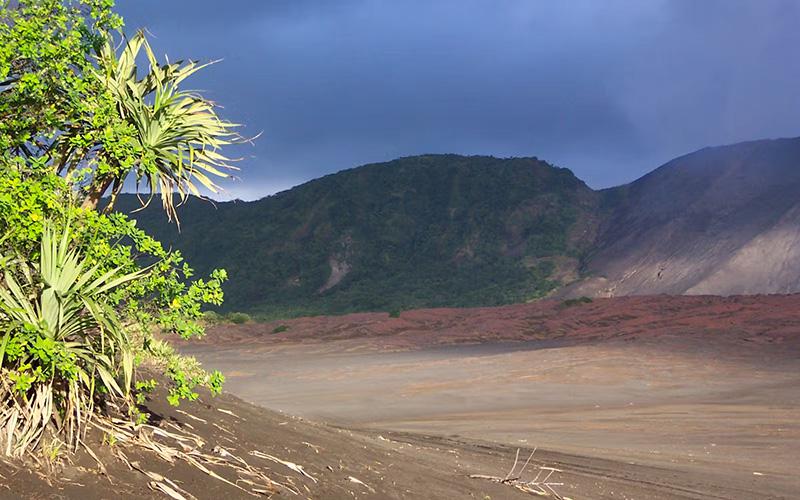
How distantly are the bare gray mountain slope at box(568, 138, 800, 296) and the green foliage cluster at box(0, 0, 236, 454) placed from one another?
60.3 meters

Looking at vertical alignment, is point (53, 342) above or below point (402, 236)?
below

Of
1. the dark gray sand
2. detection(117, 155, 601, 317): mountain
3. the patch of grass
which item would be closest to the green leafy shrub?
detection(117, 155, 601, 317): mountain

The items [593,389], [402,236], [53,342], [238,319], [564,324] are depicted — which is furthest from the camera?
[402,236]

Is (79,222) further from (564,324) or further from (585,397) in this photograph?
(564,324)

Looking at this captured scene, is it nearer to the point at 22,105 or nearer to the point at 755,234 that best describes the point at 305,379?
the point at 22,105

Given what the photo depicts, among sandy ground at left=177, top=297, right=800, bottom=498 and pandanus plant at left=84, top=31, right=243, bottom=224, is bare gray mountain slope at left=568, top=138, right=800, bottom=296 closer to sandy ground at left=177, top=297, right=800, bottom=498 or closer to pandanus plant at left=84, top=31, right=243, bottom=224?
sandy ground at left=177, top=297, right=800, bottom=498

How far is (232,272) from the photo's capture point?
95.8 meters

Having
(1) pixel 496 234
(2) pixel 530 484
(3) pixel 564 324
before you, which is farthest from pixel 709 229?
(2) pixel 530 484

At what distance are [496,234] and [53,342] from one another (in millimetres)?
91207

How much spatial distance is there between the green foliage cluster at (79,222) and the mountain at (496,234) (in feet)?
198

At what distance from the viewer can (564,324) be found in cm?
5022

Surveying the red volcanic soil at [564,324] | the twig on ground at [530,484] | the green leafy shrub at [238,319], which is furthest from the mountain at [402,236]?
the twig on ground at [530,484]

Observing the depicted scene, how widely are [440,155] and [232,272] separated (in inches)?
1399

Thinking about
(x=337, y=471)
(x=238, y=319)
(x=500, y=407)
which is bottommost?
(x=500, y=407)
